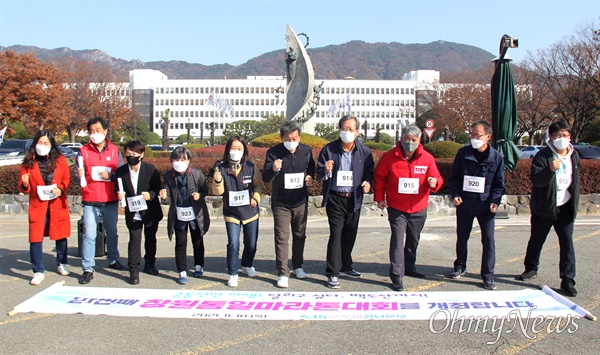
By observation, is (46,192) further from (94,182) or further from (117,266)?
(117,266)

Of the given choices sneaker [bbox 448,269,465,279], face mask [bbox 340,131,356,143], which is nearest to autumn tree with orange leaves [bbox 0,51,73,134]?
face mask [bbox 340,131,356,143]

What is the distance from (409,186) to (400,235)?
1.84 feet

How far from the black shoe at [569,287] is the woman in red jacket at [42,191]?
5.84m

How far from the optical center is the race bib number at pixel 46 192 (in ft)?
21.5

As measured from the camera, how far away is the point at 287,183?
20.7ft

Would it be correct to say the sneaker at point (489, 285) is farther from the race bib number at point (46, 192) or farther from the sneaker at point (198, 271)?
the race bib number at point (46, 192)

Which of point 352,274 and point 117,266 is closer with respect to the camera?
point 352,274

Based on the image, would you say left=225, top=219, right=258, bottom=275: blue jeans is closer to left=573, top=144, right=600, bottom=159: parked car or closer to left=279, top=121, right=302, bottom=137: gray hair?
left=279, top=121, right=302, bottom=137: gray hair

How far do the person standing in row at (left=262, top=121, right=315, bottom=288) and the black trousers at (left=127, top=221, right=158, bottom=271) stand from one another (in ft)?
5.28

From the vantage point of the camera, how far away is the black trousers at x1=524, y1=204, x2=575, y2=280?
595 centimetres

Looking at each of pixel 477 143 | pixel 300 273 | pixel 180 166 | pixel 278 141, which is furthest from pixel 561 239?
pixel 278 141

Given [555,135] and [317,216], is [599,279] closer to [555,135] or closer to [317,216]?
[555,135]

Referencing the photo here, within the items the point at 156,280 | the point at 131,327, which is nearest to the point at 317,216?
the point at 156,280

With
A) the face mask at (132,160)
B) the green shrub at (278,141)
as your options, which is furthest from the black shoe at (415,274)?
the green shrub at (278,141)
